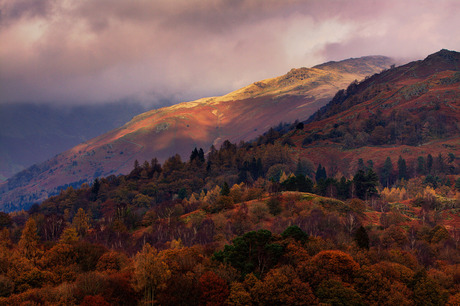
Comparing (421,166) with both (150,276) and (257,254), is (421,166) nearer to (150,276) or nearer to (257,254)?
(257,254)

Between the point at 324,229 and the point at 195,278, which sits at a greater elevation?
the point at 195,278

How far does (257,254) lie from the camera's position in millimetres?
51531

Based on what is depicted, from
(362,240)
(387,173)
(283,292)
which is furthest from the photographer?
(387,173)

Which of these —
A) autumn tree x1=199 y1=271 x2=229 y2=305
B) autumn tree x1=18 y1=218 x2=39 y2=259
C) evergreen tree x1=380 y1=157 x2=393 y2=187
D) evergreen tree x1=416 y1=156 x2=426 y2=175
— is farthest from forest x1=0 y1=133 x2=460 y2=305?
evergreen tree x1=380 y1=157 x2=393 y2=187

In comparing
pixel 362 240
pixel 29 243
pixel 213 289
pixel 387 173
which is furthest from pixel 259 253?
pixel 387 173

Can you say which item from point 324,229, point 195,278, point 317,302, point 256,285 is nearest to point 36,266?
point 195,278

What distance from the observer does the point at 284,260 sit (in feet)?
166

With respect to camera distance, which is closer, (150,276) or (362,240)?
(150,276)

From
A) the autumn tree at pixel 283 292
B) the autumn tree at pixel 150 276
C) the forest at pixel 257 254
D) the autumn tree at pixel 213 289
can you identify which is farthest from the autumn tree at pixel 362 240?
the autumn tree at pixel 150 276

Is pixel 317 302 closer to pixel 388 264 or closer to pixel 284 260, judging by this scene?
pixel 284 260

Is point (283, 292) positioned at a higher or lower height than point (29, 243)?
lower

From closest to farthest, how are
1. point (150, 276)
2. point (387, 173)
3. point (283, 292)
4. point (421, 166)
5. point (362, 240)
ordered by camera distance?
1. point (150, 276)
2. point (283, 292)
3. point (362, 240)
4. point (421, 166)
5. point (387, 173)

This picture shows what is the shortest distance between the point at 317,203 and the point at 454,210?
38473mm

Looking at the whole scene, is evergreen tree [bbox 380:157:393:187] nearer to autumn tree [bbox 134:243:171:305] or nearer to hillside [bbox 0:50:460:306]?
hillside [bbox 0:50:460:306]
